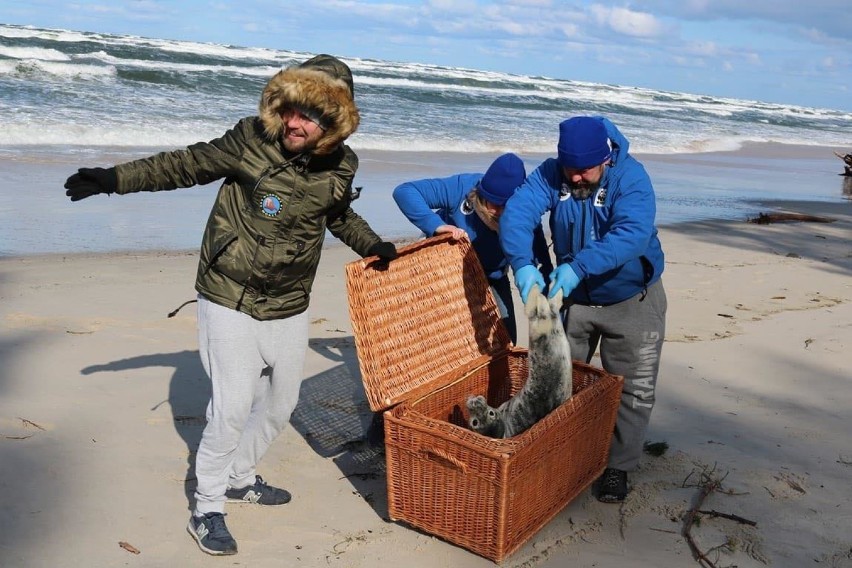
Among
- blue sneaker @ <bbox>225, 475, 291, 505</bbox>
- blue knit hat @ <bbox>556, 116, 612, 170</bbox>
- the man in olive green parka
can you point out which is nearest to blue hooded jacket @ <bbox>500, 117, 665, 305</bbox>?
blue knit hat @ <bbox>556, 116, 612, 170</bbox>

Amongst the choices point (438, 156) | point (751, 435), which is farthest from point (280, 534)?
point (438, 156)

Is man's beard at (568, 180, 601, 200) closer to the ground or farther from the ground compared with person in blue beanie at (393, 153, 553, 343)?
farther from the ground

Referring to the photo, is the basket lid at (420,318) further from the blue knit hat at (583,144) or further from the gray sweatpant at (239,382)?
the blue knit hat at (583,144)

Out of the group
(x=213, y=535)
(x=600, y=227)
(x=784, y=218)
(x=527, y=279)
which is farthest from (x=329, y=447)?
(x=784, y=218)

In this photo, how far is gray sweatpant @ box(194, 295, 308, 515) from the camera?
3.25 meters

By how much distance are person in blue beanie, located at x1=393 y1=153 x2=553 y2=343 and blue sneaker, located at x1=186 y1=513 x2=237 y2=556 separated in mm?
1749

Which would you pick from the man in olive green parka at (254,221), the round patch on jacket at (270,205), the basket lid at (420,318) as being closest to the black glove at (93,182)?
the man in olive green parka at (254,221)

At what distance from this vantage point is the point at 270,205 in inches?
126

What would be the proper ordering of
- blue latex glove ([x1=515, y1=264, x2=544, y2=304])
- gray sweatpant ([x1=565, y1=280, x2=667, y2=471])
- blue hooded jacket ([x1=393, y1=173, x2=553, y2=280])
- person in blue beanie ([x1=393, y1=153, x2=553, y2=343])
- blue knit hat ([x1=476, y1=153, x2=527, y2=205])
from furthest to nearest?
blue hooded jacket ([x1=393, y1=173, x2=553, y2=280])
person in blue beanie ([x1=393, y1=153, x2=553, y2=343])
blue knit hat ([x1=476, y1=153, x2=527, y2=205])
gray sweatpant ([x1=565, y1=280, x2=667, y2=471])
blue latex glove ([x1=515, y1=264, x2=544, y2=304])

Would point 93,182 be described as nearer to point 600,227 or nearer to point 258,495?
point 258,495

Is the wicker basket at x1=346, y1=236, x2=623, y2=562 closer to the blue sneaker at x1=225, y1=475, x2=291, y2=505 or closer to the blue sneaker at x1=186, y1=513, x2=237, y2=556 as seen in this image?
the blue sneaker at x1=225, y1=475, x2=291, y2=505

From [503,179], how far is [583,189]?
0.56m

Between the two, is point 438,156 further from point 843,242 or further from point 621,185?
point 621,185

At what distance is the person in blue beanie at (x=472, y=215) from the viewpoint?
4270 millimetres
